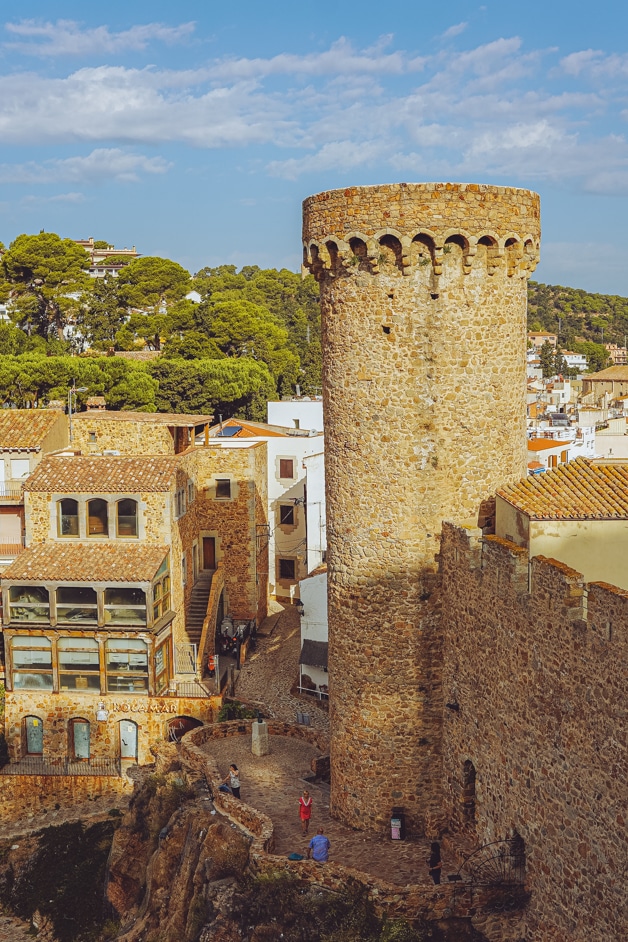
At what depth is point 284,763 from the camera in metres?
19.8

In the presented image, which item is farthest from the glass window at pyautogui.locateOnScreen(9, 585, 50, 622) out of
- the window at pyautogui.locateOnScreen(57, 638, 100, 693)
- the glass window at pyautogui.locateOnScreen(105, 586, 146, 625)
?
the glass window at pyautogui.locateOnScreen(105, 586, 146, 625)

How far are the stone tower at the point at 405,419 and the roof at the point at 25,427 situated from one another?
23.0 metres

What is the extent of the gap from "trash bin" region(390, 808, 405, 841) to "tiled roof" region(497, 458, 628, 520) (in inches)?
209

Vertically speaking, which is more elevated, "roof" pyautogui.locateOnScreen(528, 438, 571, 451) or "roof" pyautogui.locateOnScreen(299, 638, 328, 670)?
"roof" pyautogui.locateOnScreen(528, 438, 571, 451)

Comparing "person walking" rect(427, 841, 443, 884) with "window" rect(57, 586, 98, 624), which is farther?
"window" rect(57, 586, 98, 624)

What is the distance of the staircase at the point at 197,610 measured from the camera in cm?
3238

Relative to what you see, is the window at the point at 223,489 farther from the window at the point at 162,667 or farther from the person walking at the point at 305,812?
the person walking at the point at 305,812

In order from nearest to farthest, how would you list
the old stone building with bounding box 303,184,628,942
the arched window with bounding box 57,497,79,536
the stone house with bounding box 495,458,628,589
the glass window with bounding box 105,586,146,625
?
the old stone building with bounding box 303,184,628,942 → the stone house with bounding box 495,458,628,589 → the glass window with bounding box 105,586,146,625 → the arched window with bounding box 57,497,79,536

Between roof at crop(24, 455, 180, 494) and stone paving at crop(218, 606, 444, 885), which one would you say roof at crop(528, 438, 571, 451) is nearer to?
stone paving at crop(218, 606, 444, 885)

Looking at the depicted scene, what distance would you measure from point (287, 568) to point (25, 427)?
38.6ft

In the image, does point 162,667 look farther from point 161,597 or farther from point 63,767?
point 63,767

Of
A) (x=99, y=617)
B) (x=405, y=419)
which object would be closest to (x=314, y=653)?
(x=99, y=617)

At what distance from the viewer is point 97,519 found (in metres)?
29.4

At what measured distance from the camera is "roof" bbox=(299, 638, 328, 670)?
28562 millimetres
